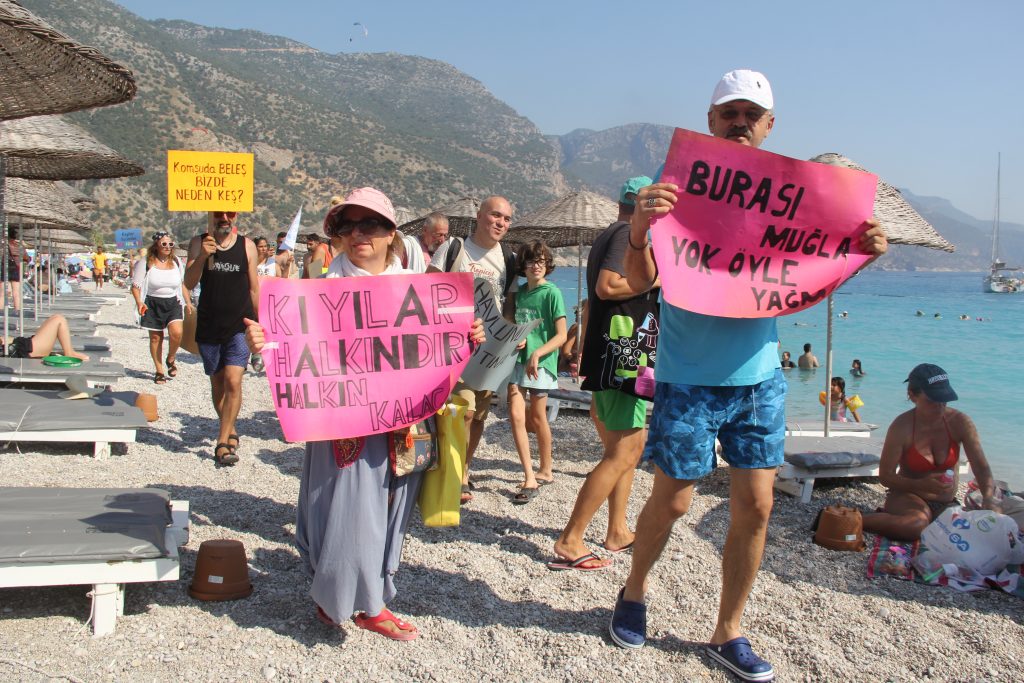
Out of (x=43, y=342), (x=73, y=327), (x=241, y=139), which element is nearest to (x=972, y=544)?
(x=43, y=342)

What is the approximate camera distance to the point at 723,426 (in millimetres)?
3223

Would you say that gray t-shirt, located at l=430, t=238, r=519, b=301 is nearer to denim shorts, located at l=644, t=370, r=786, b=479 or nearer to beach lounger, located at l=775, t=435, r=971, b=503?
denim shorts, located at l=644, t=370, r=786, b=479

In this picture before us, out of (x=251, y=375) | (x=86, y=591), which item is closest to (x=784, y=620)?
(x=86, y=591)

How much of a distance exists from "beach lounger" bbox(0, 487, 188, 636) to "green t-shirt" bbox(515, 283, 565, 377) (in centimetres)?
285

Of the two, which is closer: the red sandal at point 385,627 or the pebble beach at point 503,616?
the pebble beach at point 503,616

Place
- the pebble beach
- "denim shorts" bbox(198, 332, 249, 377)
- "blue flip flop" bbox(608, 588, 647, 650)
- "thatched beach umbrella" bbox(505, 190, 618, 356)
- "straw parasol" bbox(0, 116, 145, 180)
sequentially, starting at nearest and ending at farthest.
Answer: the pebble beach
"blue flip flop" bbox(608, 588, 647, 650)
"denim shorts" bbox(198, 332, 249, 377)
"straw parasol" bbox(0, 116, 145, 180)
"thatched beach umbrella" bbox(505, 190, 618, 356)

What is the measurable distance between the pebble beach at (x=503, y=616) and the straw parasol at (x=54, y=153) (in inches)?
127

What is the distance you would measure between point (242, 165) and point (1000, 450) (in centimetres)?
1512

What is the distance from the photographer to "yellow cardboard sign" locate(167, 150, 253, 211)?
623cm

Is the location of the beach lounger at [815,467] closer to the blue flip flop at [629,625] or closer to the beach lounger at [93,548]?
the blue flip flop at [629,625]

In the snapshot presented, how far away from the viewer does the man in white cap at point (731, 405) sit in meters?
3.12

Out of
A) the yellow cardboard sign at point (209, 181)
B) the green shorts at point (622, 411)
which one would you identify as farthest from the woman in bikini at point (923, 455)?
the yellow cardboard sign at point (209, 181)

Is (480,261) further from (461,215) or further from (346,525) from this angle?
(461,215)

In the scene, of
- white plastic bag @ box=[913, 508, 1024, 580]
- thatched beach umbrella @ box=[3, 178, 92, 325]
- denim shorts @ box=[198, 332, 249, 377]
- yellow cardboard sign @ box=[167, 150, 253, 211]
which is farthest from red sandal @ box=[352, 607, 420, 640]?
thatched beach umbrella @ box=[3, 178, 92, 325]
